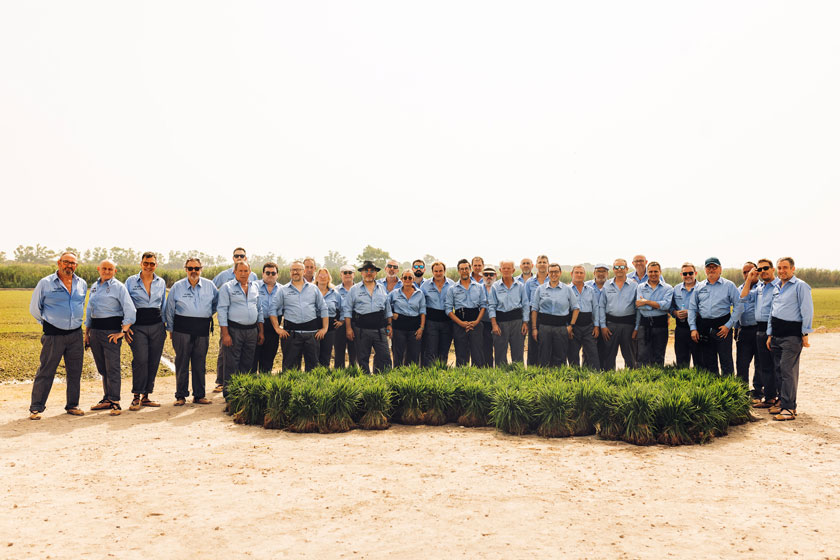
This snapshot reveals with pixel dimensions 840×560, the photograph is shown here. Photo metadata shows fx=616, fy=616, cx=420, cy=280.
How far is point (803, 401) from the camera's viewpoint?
898cm

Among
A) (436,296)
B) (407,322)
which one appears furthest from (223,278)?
(436,296)

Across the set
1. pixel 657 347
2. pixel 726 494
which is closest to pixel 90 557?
pixel 726 494

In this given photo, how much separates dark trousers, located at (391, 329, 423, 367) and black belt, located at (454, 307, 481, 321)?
76 cm

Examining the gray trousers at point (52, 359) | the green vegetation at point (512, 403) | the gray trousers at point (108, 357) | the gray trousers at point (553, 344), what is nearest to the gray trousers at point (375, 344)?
Result: the green vegetation at point (512, 403)

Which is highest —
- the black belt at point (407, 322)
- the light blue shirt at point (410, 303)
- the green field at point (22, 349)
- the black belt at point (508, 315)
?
the light blue shirt at point (410, 303)

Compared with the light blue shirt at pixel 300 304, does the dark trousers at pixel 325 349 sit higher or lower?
lower

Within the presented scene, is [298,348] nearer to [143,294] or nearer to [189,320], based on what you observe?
[189,320]

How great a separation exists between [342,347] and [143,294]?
3.10 m

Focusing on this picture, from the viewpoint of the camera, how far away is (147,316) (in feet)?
27.6

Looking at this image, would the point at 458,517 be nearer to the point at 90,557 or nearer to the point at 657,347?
the point at 90,557

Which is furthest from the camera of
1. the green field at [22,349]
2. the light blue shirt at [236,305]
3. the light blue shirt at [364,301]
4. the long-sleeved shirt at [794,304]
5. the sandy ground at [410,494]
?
the green field at [22,349]

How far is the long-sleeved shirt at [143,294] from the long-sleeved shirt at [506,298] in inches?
188

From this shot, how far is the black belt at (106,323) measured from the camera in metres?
8.16

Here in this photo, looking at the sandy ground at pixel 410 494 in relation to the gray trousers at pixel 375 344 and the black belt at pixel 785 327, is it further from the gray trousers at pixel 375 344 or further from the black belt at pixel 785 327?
the gray trousers at pixel 375 344
